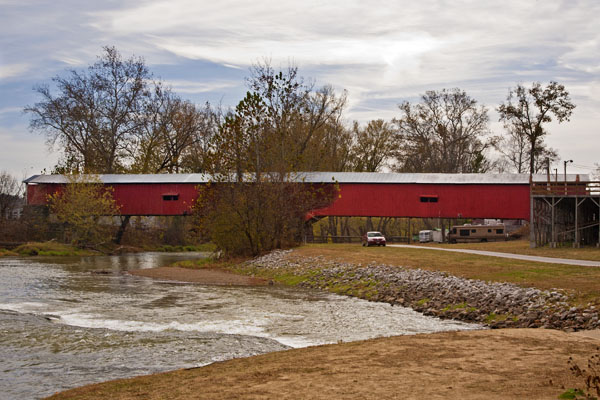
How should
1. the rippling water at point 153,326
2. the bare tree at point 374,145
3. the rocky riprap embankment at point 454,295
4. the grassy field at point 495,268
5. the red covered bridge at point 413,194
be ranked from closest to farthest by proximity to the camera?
the rippling water at point 153,326 < the rocky riprap embankment at point 454,295 < the grassy field at point 495,268 < the red covered bridge at point 413,194 < the bare tree at point 374,145

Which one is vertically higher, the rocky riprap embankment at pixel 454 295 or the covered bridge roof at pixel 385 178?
the covered bridge roof at pixel 385 178

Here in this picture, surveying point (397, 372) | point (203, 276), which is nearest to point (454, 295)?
point (397, 372)

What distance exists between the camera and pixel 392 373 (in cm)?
1009

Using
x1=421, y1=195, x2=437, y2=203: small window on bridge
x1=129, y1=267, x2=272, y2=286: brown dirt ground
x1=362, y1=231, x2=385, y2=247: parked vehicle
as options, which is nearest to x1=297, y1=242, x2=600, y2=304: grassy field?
x1=129, y1=267, x2=272, y2=286: brown dirt ground

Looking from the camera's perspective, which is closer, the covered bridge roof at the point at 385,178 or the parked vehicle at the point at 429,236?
the covered bridge roof at the point at 385,178

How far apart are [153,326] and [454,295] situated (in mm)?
9682

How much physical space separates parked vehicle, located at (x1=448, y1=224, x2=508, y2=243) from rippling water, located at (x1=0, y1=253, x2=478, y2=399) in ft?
108

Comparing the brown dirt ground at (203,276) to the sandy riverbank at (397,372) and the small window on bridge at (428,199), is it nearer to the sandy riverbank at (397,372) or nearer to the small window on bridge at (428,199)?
the sandy riverbank at (397,372)

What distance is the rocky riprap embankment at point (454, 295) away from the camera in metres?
16.0

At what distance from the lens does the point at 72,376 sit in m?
12.1

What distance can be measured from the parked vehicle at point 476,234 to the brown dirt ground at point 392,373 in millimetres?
45356

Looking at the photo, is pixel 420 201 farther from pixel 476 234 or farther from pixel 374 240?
pixel 476 234

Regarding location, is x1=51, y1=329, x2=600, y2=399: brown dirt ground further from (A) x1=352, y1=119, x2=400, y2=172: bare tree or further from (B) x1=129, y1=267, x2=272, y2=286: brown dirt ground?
(A) x1=352, y1=119, x2=400, y2=172: bare tree

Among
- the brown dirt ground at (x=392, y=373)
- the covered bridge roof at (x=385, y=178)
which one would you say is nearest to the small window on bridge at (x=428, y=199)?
the covered bridge roof at (x=385, y=178)
